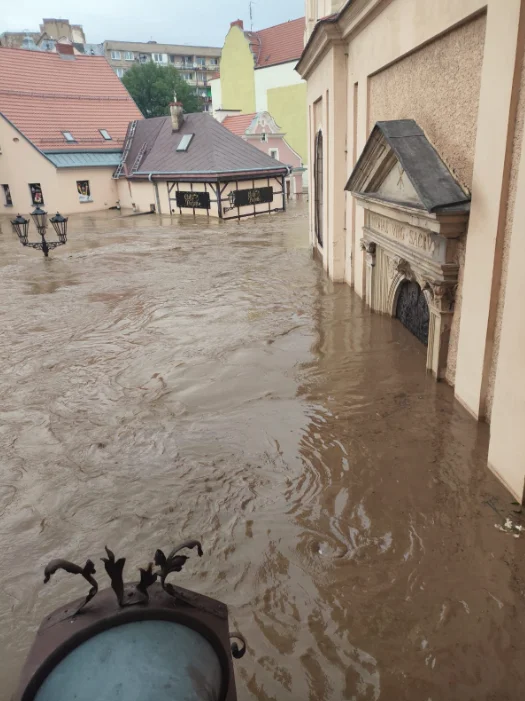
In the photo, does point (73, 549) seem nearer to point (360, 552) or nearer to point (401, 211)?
point (360, 552)

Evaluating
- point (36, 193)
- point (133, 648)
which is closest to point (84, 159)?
point (36, 193)

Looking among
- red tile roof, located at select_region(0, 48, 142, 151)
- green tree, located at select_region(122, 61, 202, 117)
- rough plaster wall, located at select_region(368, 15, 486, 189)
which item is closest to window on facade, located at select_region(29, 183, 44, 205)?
red tile roof, located at select_region(0, 48, 142, 151)

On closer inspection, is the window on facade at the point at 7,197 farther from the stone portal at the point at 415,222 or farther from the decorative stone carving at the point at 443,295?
the decorative stone carving at the point at 443,295

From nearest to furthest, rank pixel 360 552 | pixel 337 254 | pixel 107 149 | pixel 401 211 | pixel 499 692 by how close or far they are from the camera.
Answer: pixel 499 692 → pixel 360 552 → pixel 401 211 → pixel 337 254 → pixel 107 149

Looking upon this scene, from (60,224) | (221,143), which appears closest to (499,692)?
(60,224)

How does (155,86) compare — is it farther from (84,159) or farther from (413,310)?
(413,310)

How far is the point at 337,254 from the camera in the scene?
12.2 m

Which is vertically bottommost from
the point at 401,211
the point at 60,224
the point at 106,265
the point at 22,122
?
the point at 106,265

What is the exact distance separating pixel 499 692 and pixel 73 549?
10.1 ft

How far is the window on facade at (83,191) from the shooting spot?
28812mm

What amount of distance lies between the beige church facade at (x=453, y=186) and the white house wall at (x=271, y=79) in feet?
99.2

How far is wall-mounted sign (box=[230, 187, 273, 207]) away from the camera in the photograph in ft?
81.4

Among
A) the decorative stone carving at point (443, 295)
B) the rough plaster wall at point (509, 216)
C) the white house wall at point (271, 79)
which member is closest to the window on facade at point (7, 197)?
the white house wall at point (271, 79)

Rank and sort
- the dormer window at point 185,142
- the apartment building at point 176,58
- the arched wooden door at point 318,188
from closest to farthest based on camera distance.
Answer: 1. the arched wooden door at point 318,188
2. the dormer window at point 185,142
3. the apartment building at point 176,58
